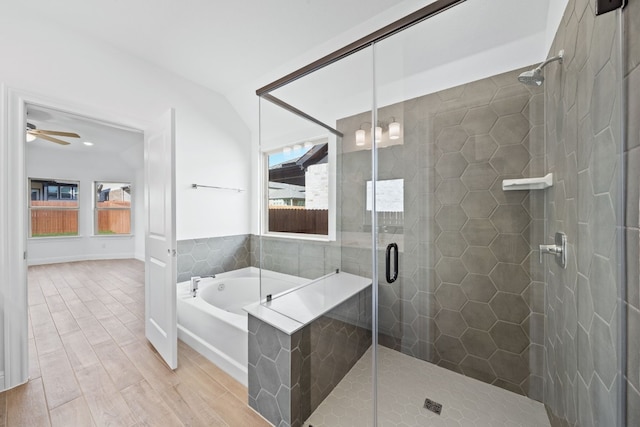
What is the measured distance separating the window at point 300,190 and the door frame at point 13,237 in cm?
177

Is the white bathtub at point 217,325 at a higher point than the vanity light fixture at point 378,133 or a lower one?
lower

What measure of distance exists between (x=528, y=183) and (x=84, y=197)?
27.1 feet

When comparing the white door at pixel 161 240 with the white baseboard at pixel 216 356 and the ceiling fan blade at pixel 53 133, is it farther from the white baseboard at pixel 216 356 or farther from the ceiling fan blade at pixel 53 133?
the ceiling fan blade at pixel 53 133

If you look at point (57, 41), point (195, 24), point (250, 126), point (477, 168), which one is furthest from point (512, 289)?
point (57, 41)

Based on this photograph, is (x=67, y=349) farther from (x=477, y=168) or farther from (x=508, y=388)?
(x=477, y=168)

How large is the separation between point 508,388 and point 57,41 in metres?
4.07

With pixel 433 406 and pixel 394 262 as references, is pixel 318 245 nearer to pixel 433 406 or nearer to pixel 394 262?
pixel 394 262

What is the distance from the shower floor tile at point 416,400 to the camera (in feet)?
4.44

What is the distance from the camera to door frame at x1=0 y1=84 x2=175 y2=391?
63.0 inches

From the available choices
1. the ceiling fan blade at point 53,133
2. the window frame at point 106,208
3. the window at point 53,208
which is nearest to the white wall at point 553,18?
the ceiling fan blade at point 53,133

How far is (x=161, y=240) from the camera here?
1.99 meters

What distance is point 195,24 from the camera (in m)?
1.96

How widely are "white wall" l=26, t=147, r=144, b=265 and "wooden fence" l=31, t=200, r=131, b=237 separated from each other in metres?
0.15

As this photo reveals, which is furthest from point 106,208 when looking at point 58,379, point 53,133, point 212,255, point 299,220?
point 299,220
